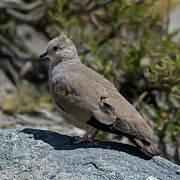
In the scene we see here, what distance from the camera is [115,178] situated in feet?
15.0

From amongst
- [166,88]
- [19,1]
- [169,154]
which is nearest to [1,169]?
[166,88]

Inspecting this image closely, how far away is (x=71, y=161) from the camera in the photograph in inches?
189

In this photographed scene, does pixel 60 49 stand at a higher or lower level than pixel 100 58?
higher

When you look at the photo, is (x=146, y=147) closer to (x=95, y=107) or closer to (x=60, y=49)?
(x=95, y=107)

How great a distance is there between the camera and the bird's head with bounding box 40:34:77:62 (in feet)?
20.6

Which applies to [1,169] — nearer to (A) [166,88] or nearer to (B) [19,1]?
(A) [166,88]

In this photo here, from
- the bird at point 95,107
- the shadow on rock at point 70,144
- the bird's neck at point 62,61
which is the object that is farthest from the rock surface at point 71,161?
the bird's neck at point 62,61

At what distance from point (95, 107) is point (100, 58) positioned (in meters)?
3.67

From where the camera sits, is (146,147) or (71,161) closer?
(71,161)

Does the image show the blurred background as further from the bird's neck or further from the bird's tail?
the bird's tail

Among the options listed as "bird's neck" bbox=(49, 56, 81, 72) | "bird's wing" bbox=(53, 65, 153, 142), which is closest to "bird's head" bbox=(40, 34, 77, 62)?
"bird's neck" bbox=(49, 56, 81, 72)

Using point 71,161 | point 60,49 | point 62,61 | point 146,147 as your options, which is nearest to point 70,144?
point 71,161

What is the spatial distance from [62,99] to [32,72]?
625cm

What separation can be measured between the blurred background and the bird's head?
140 centimetres
